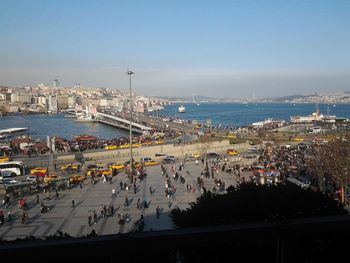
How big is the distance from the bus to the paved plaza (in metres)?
2.66

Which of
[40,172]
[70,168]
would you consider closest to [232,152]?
[70,168]

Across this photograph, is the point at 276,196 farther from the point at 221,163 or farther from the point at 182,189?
the point at 221,163

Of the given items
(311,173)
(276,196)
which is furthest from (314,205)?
(311,173)

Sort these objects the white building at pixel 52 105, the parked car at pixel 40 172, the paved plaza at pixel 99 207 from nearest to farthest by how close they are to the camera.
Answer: the paved plaza at pixel 99 207, the parked car at pixel 40 172, the white building at pixel 52 105

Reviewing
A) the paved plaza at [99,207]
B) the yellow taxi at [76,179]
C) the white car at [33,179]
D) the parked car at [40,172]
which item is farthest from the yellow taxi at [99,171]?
the white car at [33,179]

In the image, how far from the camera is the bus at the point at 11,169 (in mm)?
13383

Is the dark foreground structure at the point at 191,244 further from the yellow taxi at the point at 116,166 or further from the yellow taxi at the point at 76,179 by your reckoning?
the yellow taxi at the point at 116,166

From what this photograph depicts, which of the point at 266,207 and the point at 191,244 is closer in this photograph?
the point at 191,244

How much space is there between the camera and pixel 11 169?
45.1 ft

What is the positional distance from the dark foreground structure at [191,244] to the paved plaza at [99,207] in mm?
5866

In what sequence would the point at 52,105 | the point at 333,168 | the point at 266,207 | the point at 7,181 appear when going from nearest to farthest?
the point at 266,207, the point at 333,168, the point at 7,181, the point at 52,105

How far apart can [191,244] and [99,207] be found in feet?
29.0

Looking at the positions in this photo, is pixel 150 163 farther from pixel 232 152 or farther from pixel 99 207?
pixel 99 207

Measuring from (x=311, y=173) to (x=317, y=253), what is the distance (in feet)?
37.9
